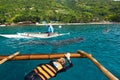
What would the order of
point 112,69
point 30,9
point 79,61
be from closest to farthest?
point 112,69 → point 79,61 → point 30,9

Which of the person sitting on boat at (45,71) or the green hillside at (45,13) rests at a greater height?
the person sitting on boat at (45,71)

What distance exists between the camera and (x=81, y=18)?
155 metres

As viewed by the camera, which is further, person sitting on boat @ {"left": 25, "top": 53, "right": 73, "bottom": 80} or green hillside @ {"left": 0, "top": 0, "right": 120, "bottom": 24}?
green hillside @ {"left": 0, "top": 0, "right": 120, "bottom": 24}

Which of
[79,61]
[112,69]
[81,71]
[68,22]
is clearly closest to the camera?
[81,71]

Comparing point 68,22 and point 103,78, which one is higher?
point 103,78

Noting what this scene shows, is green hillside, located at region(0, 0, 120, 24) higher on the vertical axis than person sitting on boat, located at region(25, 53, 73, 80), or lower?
lower

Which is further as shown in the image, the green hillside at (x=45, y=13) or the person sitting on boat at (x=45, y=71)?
the green hillside at (x=45, y=13)

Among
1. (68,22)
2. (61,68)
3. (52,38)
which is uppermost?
(61,68)

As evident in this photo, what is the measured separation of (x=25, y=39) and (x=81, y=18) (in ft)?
349

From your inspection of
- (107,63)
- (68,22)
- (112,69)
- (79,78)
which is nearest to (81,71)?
(79,78)

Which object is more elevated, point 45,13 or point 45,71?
point 45,71

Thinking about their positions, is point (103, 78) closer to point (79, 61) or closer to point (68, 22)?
point (79, 61)

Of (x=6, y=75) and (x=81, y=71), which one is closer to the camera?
(x=6, y=75)

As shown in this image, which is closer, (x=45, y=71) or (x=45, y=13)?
(x=45, y=71)
